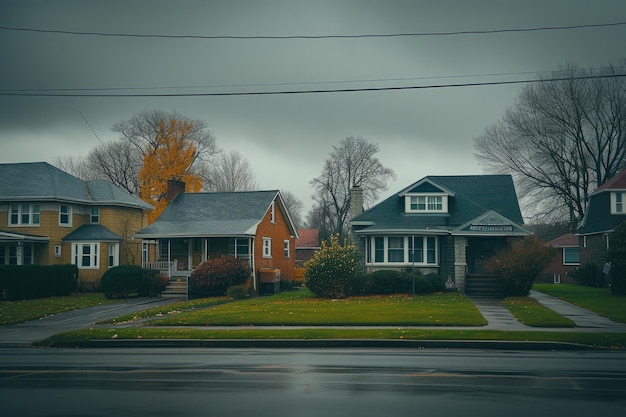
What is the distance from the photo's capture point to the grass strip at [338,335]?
60.2 feet

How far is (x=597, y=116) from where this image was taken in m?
55.6

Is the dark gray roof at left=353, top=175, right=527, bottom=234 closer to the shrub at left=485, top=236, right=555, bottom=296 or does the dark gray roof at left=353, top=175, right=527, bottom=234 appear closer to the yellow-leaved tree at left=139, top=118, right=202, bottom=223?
the shrub at left=485, top=236, right=555, bottom=296

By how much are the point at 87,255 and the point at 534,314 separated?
A: 32.6 metres

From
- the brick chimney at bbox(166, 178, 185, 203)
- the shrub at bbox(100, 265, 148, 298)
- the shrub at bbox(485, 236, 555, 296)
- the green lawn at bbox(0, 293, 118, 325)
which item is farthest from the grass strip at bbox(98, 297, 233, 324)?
the shrub at bbox(485, 236, 555, 296)

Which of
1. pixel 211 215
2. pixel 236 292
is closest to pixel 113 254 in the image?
pixel 211 215

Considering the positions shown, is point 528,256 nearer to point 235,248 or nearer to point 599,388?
point 235,248

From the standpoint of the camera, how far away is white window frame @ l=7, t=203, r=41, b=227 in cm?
4622

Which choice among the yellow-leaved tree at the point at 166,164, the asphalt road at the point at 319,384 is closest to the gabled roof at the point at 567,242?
the yellow-leaved tree at the point at 166,164

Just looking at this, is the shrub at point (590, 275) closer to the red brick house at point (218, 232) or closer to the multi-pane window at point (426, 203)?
the multi-pane window at point (426, 203)

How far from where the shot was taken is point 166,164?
67.1 m

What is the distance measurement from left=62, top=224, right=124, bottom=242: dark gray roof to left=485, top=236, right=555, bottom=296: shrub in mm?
26641

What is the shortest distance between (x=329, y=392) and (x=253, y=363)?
4388 mm

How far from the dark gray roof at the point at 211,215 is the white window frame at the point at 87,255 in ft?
16.0

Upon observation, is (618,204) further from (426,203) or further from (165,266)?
(165,266)
